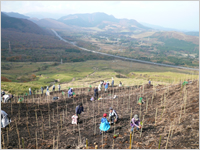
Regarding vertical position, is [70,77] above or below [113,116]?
below

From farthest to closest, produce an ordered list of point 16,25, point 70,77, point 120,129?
point 16,25, point 70,77, point 120,129

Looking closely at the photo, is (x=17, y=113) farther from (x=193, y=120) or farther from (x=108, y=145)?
(x=193, y=120)

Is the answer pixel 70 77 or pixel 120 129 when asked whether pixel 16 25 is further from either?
pixel 120 129

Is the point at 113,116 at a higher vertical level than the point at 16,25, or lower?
lower

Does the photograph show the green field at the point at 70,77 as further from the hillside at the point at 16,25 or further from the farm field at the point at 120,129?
the hillside at the point at 16,25

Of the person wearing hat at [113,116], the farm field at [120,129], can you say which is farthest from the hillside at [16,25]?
the person wearing hat at [113,116]

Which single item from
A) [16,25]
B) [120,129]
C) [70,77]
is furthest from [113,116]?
[16,25]

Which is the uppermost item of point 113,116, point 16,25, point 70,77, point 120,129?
point 16,25

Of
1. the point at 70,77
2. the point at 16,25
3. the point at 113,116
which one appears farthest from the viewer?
the point at 16,25

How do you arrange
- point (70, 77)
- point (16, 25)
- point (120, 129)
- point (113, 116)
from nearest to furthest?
point (120, 129), point (113, 116), point (70, 77), point (16, 25)

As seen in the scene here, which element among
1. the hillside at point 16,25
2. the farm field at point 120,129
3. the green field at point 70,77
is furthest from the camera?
the hillside at point 16,25

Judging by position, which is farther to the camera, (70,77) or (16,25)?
(16,25)

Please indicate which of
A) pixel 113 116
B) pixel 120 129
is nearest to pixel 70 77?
pixel 113 116

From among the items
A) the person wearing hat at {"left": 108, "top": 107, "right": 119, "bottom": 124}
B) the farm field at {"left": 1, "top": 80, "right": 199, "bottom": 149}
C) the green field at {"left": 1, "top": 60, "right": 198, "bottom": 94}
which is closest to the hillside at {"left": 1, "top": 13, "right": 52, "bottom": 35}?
the green field at {"left": 1, "top": 60, "right": 198, "bottom": 94}
